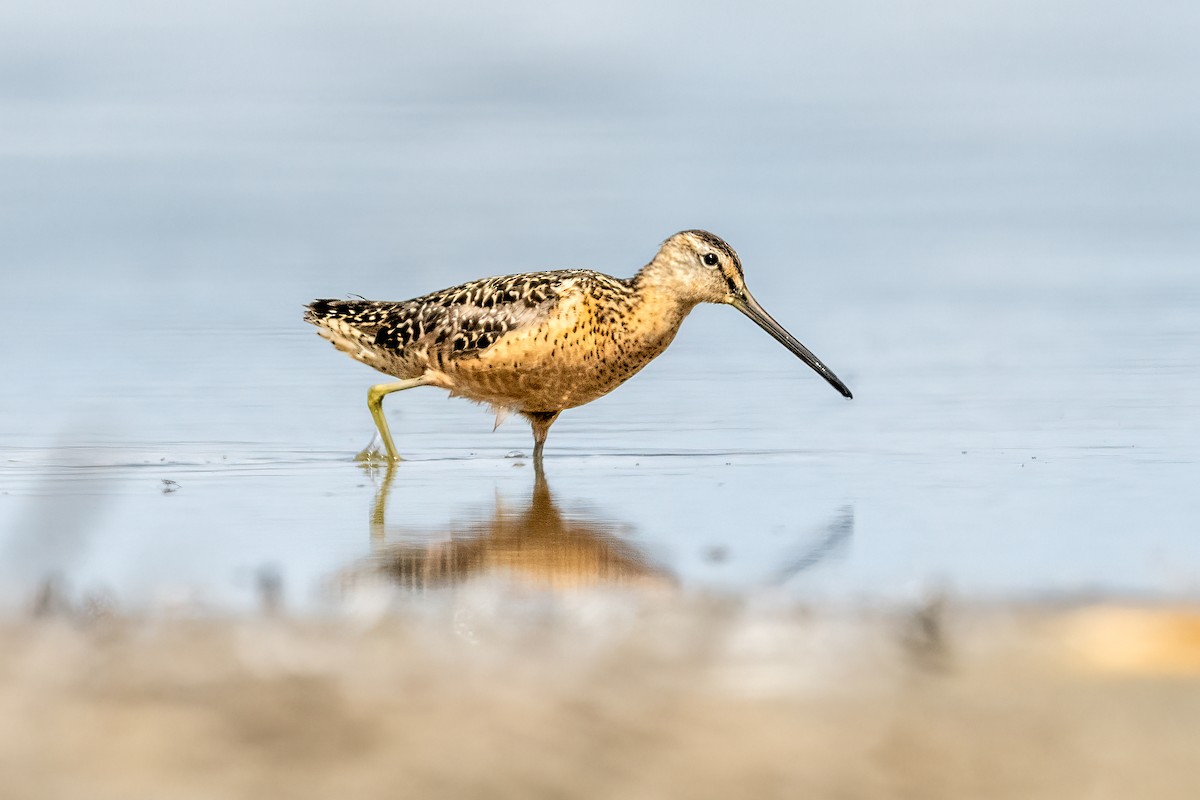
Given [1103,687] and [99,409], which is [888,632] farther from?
[99,409]

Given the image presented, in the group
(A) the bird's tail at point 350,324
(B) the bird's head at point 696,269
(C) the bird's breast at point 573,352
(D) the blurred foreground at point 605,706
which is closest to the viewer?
(D) the blurred foreground at point 605,706

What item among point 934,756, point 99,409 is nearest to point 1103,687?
point 934,756

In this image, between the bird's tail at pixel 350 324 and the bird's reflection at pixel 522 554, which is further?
the bird's tail at pixel 350 324

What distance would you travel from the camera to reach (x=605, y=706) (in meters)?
3.98

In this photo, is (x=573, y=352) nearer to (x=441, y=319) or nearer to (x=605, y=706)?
(x=441, y=319)

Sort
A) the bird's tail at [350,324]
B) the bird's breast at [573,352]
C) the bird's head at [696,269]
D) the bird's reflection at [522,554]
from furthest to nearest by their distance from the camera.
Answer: the bird's tail at [350,324] → the bird's head at [696,269] → the bird's breast at [573,352] → the bird's reflection at [522,554]

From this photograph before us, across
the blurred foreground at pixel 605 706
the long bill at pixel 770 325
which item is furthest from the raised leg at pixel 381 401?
the blurred foreground at pixel 605 706

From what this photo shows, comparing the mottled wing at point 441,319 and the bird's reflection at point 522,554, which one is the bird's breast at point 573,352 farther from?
the bird's reflection at point 522,554

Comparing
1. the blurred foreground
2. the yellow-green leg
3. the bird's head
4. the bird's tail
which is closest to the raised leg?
the yellow-green leg

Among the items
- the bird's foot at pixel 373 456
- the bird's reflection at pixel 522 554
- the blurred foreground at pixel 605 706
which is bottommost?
the blurred foreground at pixel 605 706

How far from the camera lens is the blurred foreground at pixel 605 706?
367 centimetres

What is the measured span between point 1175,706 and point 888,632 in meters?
0.77

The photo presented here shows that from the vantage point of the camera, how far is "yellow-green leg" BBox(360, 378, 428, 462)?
8391 millimetres

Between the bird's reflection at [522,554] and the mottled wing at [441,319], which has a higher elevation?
the mottled wing at [441,319]
